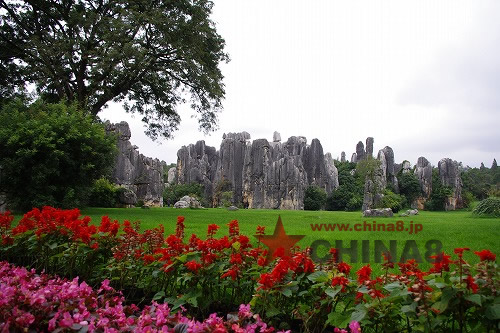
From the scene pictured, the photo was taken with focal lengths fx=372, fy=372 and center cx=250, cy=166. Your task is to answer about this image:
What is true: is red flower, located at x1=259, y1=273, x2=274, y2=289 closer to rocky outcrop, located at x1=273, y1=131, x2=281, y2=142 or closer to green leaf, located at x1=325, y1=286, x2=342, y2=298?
green leaf, located at x1=325, y1=286, x2=342, y2=298

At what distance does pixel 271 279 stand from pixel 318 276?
41cm

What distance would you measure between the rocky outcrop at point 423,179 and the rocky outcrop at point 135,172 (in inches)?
1512

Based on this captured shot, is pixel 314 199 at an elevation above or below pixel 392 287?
above

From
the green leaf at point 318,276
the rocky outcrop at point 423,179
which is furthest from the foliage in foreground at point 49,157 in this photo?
the rocky outcrop at point 423,179

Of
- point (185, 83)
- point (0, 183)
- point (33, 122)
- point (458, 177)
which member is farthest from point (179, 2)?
point (458, 177)

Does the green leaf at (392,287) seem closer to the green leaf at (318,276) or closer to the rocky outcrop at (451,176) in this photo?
the green leaf at (318,276)

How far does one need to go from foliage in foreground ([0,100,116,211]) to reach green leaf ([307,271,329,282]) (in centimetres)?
1249

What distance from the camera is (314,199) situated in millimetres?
49031

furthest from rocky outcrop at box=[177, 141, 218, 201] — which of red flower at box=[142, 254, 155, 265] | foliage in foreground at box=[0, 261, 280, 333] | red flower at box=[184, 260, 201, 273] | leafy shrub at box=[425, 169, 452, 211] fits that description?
foliage in foreground at box=[0, 261, 280, 333]

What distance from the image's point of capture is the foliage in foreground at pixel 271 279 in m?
2.20

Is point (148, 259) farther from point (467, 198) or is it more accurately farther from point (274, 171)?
point (467, 198)

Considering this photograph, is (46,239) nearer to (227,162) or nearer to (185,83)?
(185,83)

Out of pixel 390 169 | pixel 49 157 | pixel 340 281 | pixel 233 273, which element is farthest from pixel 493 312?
pixel 390 169

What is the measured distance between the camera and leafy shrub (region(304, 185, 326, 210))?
48.4 metres
